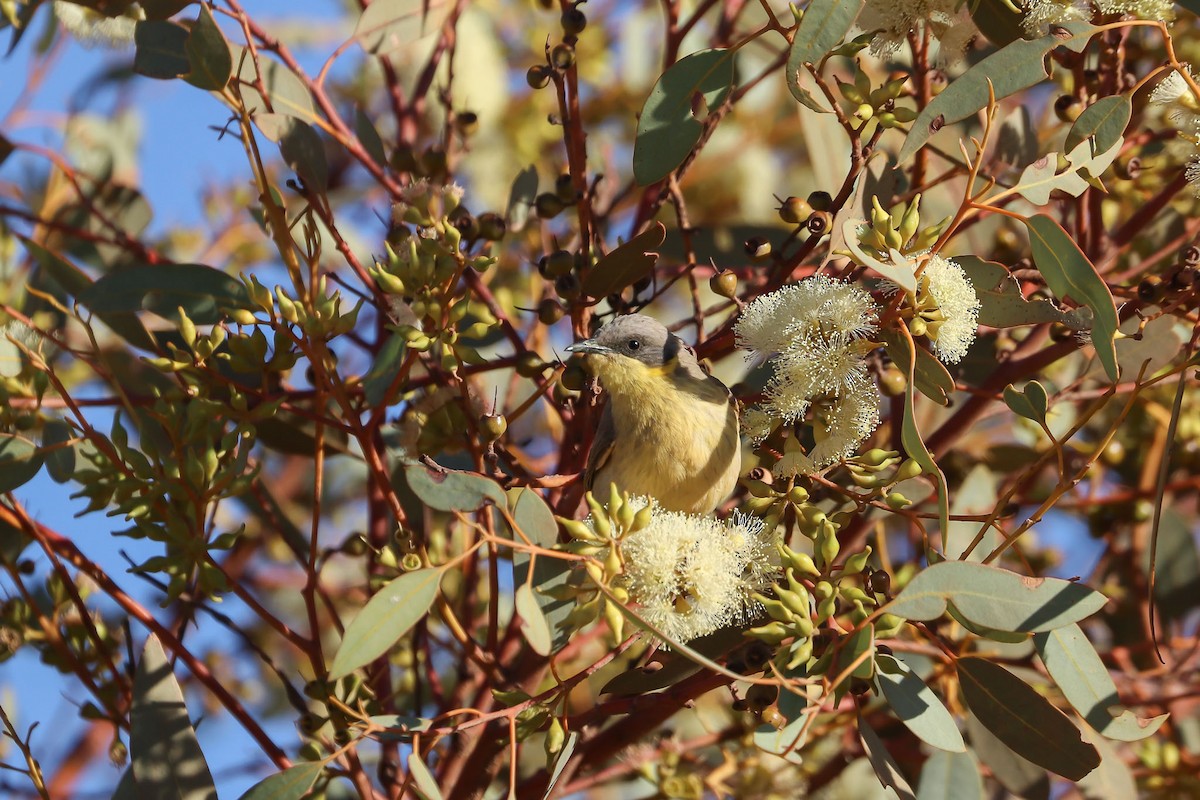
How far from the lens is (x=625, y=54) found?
5535 mm

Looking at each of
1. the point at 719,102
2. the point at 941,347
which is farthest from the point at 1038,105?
the point at 941,347

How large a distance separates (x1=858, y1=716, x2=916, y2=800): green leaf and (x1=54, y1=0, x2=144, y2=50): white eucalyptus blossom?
7.79 feet

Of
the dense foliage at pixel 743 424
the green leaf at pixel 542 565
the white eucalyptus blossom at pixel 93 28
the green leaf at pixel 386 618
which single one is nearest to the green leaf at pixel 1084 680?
the dense foliage at pixel 743 424

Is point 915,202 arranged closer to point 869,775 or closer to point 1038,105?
point 869,775

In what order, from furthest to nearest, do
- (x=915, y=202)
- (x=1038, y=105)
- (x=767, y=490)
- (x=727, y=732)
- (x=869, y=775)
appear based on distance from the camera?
1. (x=1038, y=105)
2. (x=869, y=775)
3. (x=727, y=732)
4. (x=767, y=490)
5. (x=915, y=202)

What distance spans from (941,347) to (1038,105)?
3087mm

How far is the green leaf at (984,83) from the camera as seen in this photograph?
1.99 m

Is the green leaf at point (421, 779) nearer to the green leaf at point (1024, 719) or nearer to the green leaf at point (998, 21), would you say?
the green leaf at point (1024, 719)

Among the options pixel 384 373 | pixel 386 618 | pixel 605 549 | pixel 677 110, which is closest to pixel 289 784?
pixel 386 618

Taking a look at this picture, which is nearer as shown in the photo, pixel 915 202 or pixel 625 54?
pixel 915 202

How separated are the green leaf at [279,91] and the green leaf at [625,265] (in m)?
0.81

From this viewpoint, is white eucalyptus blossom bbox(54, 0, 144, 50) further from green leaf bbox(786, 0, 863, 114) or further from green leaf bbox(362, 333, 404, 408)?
green leaf bbox(786, 0, 863, 114)

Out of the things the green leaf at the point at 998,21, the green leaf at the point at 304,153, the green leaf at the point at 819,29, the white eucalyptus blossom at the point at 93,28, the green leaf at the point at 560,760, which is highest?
the white eucalyptus blossom at the point at 93,28

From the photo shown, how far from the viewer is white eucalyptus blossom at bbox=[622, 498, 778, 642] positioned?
1.84 meters
